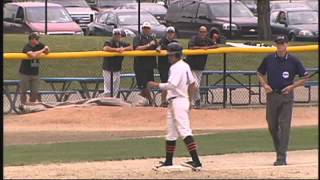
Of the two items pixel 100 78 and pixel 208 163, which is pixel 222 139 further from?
pixel 100 78

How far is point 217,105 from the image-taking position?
20.6 meters

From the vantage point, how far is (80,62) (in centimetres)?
2459

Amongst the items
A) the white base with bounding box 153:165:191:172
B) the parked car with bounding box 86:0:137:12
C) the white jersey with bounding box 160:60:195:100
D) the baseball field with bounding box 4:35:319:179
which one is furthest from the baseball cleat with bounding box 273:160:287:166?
the parked car with bounding box 86:0:137:12

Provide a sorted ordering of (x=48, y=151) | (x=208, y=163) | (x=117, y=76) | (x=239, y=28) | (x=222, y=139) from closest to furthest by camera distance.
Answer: (x=208, y=163), (x=48, y=151), (x=222, y=139), (x=117, y=76), (x=239, y=28)

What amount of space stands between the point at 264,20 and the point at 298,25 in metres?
2.14

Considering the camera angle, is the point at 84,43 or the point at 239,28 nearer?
the point at 84,43

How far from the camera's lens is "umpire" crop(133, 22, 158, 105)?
64.5ft

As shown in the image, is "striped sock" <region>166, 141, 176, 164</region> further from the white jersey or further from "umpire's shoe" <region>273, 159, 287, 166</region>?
"umpire's shoe" <region>273, 159, 287, 166</region>

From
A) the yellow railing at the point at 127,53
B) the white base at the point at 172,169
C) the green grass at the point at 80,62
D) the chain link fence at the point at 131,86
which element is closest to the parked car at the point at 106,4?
the green grass at the point at 80,62

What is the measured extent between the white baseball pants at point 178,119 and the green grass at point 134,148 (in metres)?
1.71

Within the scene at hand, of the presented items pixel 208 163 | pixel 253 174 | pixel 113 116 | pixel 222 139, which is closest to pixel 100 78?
pixel 113 116

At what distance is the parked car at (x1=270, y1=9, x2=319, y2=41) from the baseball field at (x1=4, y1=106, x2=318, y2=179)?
12704mm

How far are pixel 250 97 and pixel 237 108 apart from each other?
31.5 inches

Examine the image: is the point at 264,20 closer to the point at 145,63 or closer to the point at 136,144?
the point at 145,63
